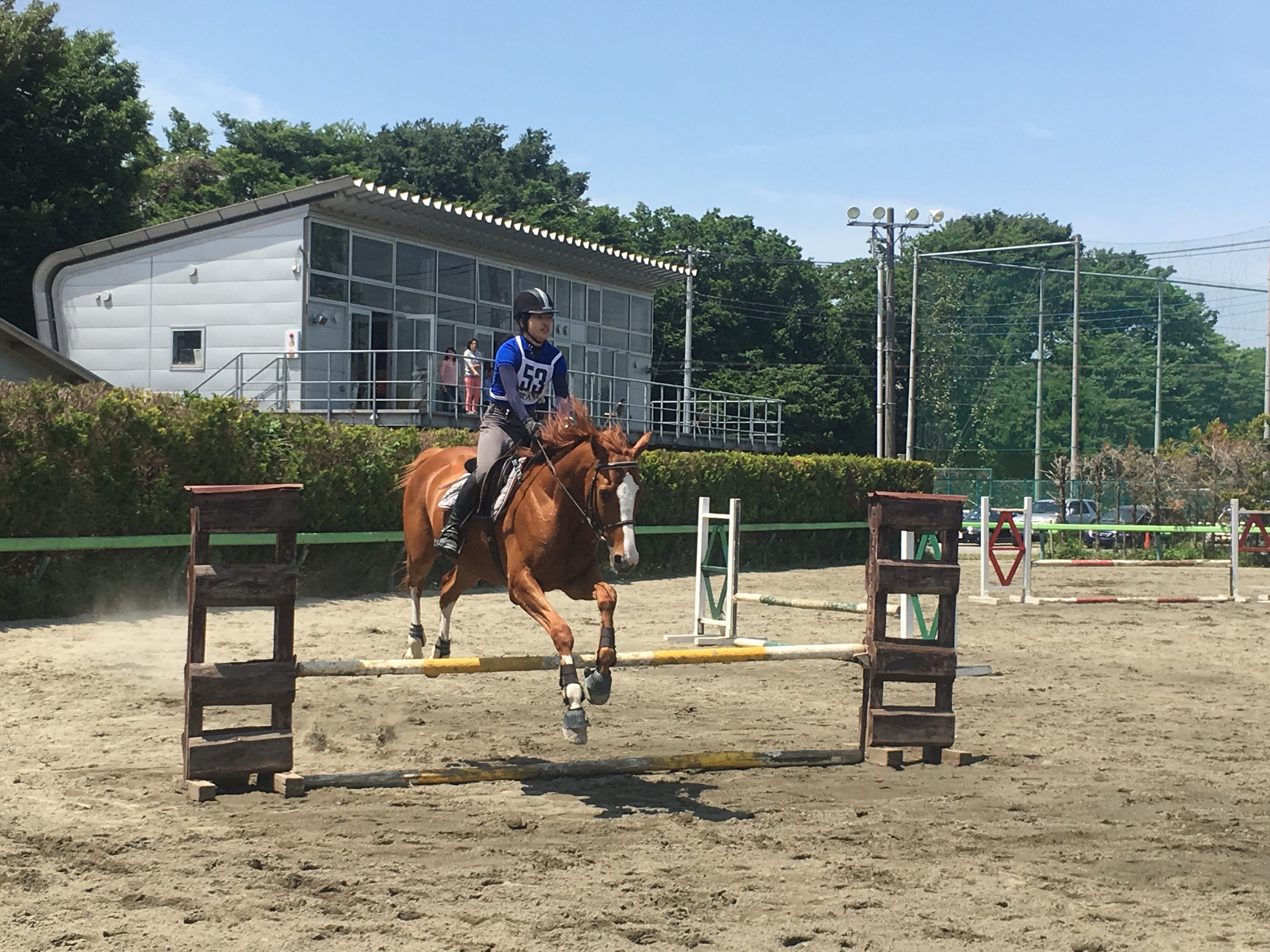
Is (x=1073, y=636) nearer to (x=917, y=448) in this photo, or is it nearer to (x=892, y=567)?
(x=892, y=567)

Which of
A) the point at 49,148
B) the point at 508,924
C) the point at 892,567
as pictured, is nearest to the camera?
the point at 508,924

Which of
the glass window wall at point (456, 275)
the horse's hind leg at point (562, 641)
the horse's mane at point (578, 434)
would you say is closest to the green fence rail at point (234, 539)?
the horse's hind leg at point (562, 641)

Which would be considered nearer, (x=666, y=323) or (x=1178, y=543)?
(x=1178, y=543)

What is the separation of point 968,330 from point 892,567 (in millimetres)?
78596

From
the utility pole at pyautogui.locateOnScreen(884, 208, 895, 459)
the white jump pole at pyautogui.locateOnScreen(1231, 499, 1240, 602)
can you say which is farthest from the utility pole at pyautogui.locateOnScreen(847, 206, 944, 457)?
the white jump pole at pyautogui.locateOnScreen(1231, 499, 1240, 602)

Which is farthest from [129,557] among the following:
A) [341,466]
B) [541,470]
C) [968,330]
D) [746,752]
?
[968,330]

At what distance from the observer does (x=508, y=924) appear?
4879 mm

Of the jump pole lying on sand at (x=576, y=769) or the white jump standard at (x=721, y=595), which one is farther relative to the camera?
the white jump standard at (x=721, y=595)

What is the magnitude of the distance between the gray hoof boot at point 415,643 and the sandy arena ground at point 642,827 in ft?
1.75

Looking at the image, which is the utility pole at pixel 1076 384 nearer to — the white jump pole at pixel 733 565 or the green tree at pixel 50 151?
the green tree at pixel 50 151

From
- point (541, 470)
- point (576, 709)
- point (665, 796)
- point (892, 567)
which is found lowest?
point (665, 796)

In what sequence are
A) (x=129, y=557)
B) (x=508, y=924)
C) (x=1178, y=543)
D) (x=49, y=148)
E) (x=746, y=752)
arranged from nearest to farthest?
1. (x=508, y=924)
2. (x=746, y=752)
3. (x=129, y=557)
4. (x=49, y=148)
5. (x=1178, y=543)

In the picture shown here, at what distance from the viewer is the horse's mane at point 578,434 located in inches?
307

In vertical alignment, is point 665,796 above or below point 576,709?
below
